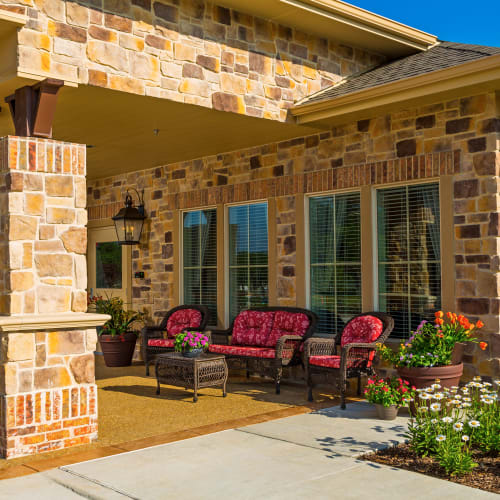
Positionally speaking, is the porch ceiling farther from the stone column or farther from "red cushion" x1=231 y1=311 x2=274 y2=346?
"red cushion" x1=231 y1=311 x2=274 y2=346

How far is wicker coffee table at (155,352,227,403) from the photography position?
23.2 feet

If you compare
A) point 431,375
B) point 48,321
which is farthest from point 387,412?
point 48,321

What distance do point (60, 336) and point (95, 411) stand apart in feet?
2.29

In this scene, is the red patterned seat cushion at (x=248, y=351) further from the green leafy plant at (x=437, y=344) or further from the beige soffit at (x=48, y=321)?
the beige soffit at (x=48, y=321)

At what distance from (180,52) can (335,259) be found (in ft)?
10.0


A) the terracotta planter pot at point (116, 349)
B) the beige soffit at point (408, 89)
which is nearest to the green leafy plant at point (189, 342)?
the beige soffit at point (408, 89)

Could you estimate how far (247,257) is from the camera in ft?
29.8

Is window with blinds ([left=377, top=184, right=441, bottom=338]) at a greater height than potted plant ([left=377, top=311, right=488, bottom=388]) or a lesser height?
greater

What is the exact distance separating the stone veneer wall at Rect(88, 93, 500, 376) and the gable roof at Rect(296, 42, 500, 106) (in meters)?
0.41

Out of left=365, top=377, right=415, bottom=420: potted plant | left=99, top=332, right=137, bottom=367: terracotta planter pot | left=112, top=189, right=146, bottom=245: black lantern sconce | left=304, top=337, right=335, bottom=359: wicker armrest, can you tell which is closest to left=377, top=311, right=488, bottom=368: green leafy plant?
left=365, top=377, right=415, bottom=420: potted plant

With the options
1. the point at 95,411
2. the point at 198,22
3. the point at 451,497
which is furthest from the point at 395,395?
the point at 198,22

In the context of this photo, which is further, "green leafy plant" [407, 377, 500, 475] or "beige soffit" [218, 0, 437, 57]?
"beige soffit" [218, 0, 437, 57]

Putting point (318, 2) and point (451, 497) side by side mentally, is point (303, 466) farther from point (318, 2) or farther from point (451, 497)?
point (318, 2)

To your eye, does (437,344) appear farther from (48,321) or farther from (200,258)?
(200,258)
